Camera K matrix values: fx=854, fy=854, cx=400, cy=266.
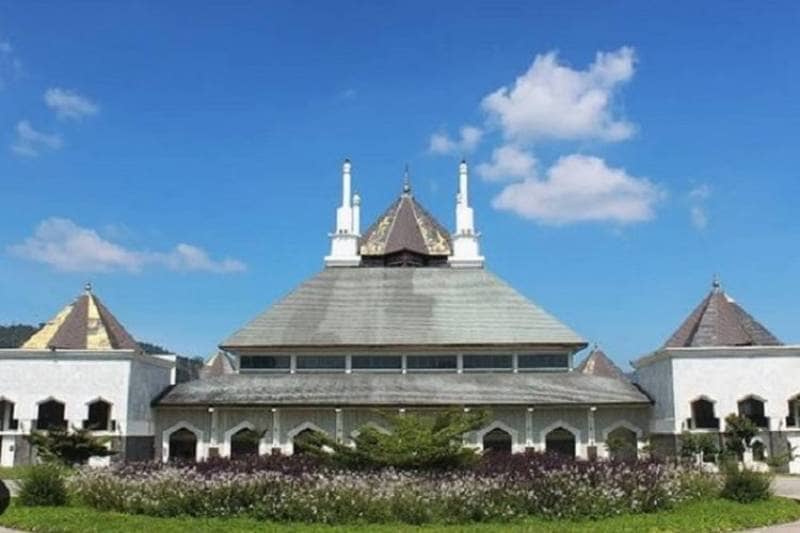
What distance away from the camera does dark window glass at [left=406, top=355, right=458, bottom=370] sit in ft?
113

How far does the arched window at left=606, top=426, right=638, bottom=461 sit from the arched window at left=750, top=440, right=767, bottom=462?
3939mm

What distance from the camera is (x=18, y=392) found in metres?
31.5

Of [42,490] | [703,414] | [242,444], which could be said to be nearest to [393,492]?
[42,490]

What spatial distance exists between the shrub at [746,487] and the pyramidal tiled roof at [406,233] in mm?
28254

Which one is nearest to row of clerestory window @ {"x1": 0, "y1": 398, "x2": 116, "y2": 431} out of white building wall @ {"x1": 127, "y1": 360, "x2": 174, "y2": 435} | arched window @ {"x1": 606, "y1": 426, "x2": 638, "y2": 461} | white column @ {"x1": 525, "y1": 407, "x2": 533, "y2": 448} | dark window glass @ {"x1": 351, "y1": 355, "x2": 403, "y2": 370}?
white building wall @ {"x1": 127, "y1": 360, "x2": 174, "y2": 435}

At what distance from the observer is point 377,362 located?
34.4m

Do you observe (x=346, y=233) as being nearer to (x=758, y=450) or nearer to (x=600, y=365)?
(x=600, y=365)

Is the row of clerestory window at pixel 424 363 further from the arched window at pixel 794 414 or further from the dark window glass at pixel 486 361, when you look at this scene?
the arched window at pixel 794 414

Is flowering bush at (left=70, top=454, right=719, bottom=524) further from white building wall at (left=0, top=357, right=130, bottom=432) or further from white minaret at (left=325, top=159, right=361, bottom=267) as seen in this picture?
white minaret at (left=325, top=159, right=361, bottom=267)

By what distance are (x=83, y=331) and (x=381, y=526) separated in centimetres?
2201

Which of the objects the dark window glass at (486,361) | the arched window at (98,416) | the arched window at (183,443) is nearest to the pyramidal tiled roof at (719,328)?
the dark window glass at (486,361)

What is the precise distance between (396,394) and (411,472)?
13.9 m

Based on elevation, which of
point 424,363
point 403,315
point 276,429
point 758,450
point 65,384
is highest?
point 403,315

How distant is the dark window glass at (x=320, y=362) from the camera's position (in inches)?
1357
